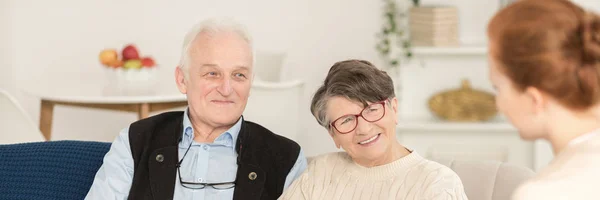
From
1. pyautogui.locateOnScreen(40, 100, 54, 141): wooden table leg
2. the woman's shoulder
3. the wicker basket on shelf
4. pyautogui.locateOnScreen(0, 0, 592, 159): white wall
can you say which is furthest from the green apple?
the woman's shoulder

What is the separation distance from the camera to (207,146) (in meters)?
2.31

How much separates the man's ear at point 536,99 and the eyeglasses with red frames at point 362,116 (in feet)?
2.84

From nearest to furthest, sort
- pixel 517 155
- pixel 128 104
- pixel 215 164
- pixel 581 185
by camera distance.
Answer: pixel 581 185 → pixel 215 164 → pixel 128 104 → pixel 517 155

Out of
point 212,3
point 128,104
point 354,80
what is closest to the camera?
point 354,80

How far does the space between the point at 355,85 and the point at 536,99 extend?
2.89ft

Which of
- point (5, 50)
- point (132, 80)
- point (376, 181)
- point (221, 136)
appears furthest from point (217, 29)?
point (5, 50)

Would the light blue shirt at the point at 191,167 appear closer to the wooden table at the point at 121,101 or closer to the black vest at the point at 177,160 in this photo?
the black vest at the point at 177,160

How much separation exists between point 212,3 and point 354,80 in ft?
12.7

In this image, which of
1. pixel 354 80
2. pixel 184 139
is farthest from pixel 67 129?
pixel 354 80

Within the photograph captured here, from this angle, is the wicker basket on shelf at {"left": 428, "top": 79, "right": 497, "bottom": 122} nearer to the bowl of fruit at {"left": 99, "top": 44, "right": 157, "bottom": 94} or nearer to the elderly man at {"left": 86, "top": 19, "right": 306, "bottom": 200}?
the bowl of fruit at {"left": 99, "top": 44, "right": 157, "bottom": 94}

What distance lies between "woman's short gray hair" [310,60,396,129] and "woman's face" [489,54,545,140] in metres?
0.80

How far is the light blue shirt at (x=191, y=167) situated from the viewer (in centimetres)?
221

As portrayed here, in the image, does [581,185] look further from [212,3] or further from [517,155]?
[212,3]

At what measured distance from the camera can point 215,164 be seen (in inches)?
90.3
